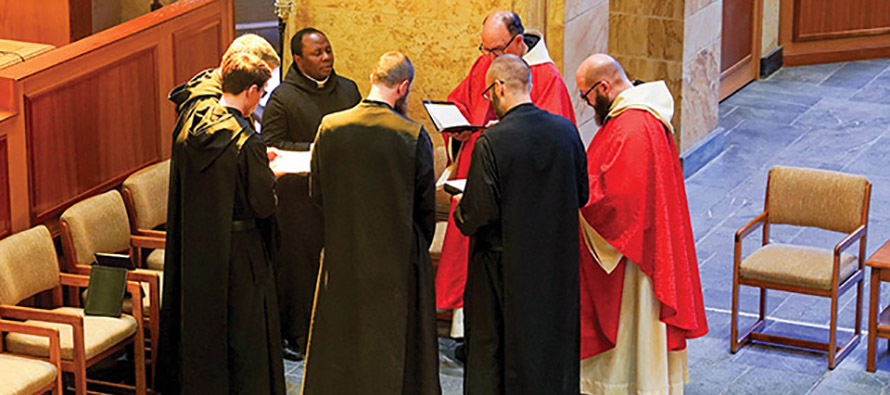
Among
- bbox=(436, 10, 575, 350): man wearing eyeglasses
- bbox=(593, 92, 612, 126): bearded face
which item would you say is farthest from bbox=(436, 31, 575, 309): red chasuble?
bbox=(593, 92, 612, 126): bearded face

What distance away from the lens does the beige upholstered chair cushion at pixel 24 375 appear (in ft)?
19.4

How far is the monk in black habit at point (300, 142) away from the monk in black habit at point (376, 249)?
0.91 meters

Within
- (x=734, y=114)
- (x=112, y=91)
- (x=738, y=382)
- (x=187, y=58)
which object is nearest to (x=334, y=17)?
(x=187, y=58)

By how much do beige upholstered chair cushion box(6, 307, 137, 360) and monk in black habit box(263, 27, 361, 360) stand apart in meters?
0.82

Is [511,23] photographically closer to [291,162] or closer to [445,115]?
[445,115]

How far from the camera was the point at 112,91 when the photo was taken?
24.3 ft

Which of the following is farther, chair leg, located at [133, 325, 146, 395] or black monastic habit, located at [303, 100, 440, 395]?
chair leg, located at [133, 325, 146, 395]

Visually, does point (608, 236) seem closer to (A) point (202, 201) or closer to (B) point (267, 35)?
(A) point (202, 201)

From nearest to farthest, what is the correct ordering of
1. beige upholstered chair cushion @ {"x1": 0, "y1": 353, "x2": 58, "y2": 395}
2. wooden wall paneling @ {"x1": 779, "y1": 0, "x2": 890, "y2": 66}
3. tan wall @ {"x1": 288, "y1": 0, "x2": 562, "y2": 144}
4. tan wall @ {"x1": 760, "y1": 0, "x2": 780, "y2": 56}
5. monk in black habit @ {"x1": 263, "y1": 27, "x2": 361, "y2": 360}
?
beige upholstered chair cushion @ {"x1": 0, "y1": 353, "x2": 58, "y2": 395}
monk in black habit @ {"x1": 263, "y1": 27, "x2": 361, "y2": 360}
tan wall @ {"x1": 288, "y1": 0, "x2": 562, "y2": 144}
tan wall @ {"x1": 760, "y1": 0, "x2": 780, "y2": 56}
wooden wall paneling @ {"x1": 779, "y1": 0, "x2": 890, "y2": 66}

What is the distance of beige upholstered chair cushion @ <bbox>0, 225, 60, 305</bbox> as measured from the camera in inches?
252

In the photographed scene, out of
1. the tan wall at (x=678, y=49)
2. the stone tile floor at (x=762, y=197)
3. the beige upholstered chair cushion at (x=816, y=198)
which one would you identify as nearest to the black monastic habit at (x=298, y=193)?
the stone tile floor at (x=762, y=197)

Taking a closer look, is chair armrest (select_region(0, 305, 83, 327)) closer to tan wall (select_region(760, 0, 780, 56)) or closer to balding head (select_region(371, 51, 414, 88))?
balding head (select_region(371, 51, 414, 88))

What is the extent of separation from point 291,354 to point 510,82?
2.19 m

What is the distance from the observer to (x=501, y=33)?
7039 mm
